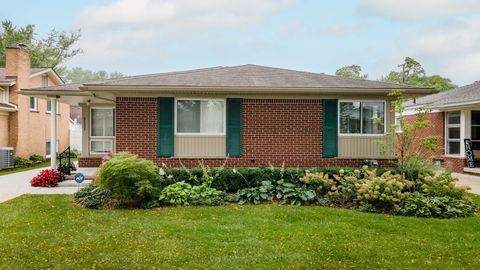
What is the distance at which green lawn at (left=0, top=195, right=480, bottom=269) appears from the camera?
201 inches

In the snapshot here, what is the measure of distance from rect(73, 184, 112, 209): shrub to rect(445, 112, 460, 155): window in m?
14.3

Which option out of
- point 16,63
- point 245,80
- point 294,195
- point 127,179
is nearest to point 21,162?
point 16,63

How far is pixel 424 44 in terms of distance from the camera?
31.6 metres

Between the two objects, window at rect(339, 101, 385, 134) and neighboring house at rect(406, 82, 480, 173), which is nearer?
window at rect(339, 101, 385, 134)

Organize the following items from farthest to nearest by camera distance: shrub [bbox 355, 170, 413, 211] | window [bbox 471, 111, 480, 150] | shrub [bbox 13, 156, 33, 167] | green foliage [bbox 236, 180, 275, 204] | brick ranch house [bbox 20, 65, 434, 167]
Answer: shrub [bbox 13, 156, 33, 167], window [bbox 471, 111, 480, 150], brick ranch house [bbox 20, 65, 434, 167], green foliage [bbox 236, 180, 275, 204], shrub [bbox 355, 170, 413, 211]

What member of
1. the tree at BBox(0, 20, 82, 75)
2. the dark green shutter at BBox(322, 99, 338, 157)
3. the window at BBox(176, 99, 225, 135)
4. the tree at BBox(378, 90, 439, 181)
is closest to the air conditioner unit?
the window at BBox(176, 99, 225, 135)

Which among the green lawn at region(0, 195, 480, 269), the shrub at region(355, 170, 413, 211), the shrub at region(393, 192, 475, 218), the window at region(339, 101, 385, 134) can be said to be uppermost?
the window at region(339, 101, 385, 134)

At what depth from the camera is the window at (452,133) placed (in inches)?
647

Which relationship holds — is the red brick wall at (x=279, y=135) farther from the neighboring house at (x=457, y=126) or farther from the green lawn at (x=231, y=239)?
the neighboring house at (x=457, y=126)

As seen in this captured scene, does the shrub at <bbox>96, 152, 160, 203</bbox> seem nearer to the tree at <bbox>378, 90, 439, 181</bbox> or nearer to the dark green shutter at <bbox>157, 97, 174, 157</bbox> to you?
the dark green shutter at <bbox>157, 97, 174, 157</bbox>

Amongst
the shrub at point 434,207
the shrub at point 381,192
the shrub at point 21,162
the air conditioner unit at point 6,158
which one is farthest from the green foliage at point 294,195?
the shrub at point 21,162

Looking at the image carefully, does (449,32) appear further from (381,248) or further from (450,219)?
(381,248)

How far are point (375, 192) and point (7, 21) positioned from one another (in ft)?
127

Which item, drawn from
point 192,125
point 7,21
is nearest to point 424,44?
point 192,125
